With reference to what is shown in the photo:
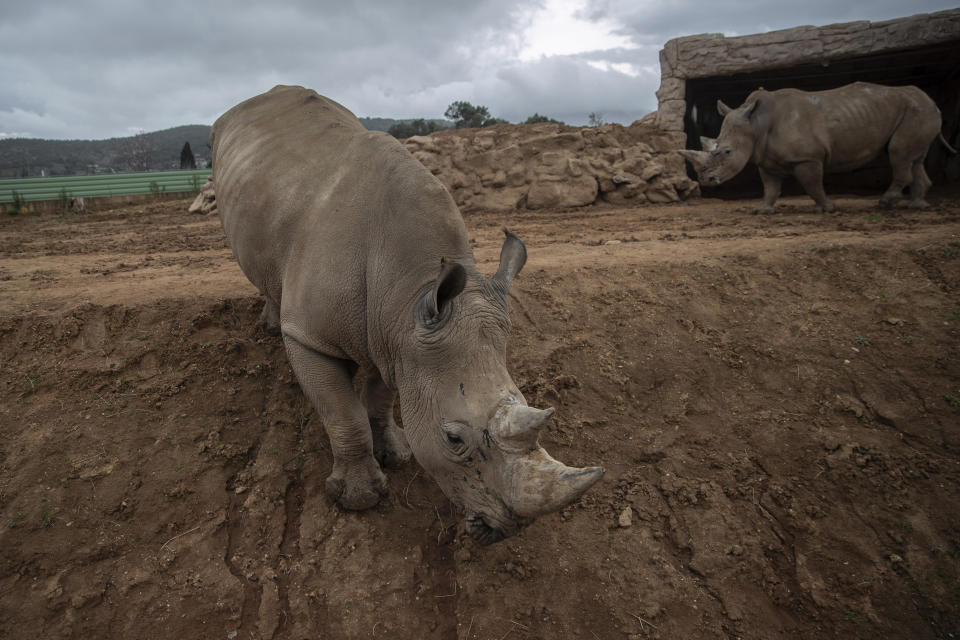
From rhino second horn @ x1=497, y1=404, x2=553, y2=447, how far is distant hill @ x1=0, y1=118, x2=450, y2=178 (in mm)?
43219

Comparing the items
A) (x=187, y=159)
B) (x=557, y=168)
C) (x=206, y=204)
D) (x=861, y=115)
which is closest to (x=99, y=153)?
(x=187, y=159)

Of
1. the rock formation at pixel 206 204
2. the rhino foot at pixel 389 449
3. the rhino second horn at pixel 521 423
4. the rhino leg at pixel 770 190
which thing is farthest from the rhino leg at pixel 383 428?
the rock formation at pixel 206 204

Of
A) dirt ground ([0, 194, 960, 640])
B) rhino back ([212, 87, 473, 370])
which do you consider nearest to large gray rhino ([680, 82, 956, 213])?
dirt ground ([0, 194, 960, 640])

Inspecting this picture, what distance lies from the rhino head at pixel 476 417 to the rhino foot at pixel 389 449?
1.36 meters

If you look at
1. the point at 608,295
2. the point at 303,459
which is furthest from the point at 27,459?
the point at 608,295

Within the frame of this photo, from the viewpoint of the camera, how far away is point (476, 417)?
254cm

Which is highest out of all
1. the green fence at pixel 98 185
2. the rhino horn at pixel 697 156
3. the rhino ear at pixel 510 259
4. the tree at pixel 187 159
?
the tree at pixel 187 159

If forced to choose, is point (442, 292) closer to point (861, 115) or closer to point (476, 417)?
point (476, 417)

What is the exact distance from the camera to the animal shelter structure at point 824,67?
11.3 m

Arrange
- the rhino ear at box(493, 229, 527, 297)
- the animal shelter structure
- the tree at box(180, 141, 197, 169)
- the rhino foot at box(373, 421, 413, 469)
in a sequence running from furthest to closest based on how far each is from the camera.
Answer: the tree at box(180, 141, 197, 169)
the animal shelter structure
the rhino foot at box(373, 421, 413, 469)
the rhino ear at box(493, 229, 527, 297)

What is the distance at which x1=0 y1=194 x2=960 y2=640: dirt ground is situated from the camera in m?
3.29

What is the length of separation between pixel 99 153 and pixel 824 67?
71.2m

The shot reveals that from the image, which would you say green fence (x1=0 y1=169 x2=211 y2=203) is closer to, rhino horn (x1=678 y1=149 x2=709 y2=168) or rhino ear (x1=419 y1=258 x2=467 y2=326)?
rhino horn (x1=678 y1=149 x2=709 y2=168)

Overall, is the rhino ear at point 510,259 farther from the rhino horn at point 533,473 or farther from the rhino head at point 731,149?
the rhino head at point 731,149
